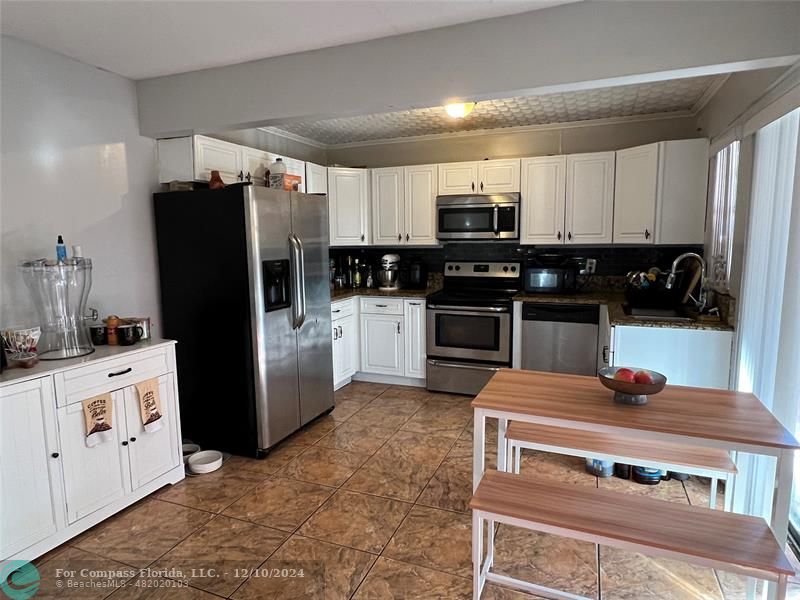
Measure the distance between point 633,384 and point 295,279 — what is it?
88.4 inches

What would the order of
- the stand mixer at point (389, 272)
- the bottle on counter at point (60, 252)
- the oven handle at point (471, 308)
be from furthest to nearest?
1. the stand mixer at point (389, 272)
2. the oven handle at point (471, 308)
3. the bottle on counter at point (60, 252)

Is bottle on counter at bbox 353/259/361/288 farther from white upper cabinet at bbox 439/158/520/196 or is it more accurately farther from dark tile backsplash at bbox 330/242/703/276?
white upper cabinet at bbox 439/158/520/196

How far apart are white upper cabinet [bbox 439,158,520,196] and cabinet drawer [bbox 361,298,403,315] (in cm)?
114

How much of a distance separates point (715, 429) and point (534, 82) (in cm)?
171

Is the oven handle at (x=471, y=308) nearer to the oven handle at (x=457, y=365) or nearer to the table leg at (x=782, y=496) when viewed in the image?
the oven handle at (x=457, y=365)

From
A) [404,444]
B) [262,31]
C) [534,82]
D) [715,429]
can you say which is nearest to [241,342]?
[404,444]

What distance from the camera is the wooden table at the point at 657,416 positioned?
150 cm

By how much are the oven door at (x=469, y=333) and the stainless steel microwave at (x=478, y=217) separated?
72cm

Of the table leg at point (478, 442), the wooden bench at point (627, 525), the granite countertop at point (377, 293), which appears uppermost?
the granite countertop at point (377, 293)

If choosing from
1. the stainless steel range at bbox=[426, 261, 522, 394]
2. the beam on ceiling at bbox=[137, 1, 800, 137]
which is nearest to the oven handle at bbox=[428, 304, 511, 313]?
the stainless steel range at bbox=[426, 261, 522, 394]

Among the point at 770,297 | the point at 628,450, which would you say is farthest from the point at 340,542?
the point at 770,297

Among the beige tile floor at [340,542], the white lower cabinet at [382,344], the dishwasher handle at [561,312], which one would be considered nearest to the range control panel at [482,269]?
the dishwasher handle at [561,312]

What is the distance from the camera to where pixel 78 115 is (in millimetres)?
2770

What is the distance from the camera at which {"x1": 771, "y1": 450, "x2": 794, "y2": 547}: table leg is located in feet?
4.83
